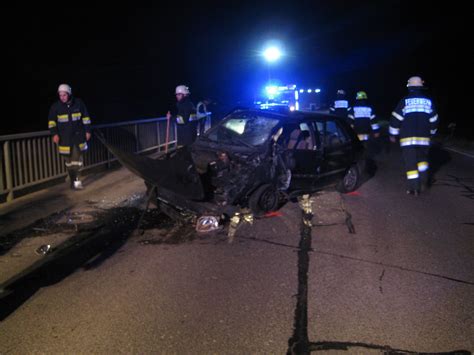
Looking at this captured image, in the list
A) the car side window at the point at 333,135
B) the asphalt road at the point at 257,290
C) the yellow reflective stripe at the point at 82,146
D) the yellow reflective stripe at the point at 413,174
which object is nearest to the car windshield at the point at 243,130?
the car side window at the point at 333,135

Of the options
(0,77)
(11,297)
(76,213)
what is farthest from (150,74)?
(11,297)

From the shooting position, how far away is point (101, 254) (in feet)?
17.6

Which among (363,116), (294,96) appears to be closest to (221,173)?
(363,116)

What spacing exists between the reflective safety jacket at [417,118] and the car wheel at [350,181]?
101 centimetres

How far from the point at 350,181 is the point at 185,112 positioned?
3.83m

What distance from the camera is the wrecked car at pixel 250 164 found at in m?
6.09

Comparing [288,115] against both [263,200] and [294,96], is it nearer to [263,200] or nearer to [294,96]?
[263,200]

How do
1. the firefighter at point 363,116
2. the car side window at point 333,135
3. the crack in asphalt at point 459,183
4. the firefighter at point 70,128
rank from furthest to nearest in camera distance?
the firefighter at point 363,116 < the crack in asphalt at point 459,183 < the firefighter at point 70,128 < the car side window at point 333,135

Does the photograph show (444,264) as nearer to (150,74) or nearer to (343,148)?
(343,148)

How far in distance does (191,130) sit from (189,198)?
4.70m

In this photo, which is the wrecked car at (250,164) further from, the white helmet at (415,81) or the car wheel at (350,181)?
the white helmet at (415,81)

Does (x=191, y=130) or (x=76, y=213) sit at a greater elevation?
(x=191, y=130)

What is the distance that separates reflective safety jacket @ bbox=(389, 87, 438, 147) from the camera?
27.5ft

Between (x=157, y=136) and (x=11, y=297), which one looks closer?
(x=11, y=297)
